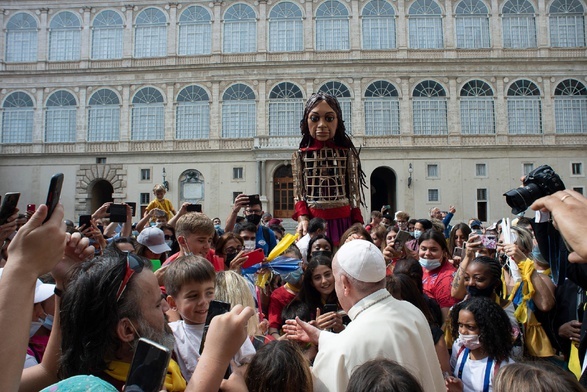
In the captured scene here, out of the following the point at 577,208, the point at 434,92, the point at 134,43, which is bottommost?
the point at 577,208

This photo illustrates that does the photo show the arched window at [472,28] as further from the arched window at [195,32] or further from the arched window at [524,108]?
the arched window at [195,32]

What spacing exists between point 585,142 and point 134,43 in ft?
109

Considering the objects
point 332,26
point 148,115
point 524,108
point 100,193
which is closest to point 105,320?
point 148,115

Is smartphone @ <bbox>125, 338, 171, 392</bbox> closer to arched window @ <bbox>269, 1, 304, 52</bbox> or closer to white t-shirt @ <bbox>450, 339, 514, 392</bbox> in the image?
white t-shirt @ <bbox>450, 339, 514, 392</bbox>

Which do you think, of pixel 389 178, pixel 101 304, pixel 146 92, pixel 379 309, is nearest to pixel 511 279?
pixel 379 309

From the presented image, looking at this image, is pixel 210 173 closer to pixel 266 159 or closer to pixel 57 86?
pixel 266 159

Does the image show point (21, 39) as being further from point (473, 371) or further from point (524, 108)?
point (473, 371)

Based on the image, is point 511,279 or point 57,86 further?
point 57,86

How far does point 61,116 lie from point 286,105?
54.7ft

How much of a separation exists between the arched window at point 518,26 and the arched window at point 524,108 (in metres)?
2.81

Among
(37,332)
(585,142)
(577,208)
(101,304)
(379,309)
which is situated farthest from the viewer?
(585,142)

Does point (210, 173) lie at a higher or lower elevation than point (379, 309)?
higher

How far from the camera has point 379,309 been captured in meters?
2.98

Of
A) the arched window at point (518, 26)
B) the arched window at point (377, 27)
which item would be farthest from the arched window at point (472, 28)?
the arched window at point (377, 27)
